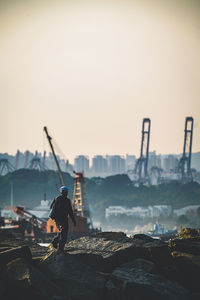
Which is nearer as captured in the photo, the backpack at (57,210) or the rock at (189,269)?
the rock at (189,269)

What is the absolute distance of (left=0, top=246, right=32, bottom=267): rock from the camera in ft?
42.4

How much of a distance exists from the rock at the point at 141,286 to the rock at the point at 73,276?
34 cm

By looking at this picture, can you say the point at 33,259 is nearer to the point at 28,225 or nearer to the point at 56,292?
the point at 56,292

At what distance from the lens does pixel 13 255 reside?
13008 millimetres

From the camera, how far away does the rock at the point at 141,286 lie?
39.7 ft

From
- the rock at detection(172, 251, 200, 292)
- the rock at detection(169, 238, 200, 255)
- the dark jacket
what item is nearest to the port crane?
the rock at detection(169, 238, 200, 255)

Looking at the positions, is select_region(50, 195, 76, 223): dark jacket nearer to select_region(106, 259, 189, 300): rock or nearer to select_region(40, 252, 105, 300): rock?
→ select_region(40, 252, 105, 300): rock

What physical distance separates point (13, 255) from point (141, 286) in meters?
3.46

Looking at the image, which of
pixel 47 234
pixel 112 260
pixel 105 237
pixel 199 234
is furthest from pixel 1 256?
pixel 47 234

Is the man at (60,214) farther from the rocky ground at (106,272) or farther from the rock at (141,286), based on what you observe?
the rock at (141,286)

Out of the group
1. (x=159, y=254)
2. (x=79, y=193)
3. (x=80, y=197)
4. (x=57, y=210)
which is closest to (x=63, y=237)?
(x=57, y=210)

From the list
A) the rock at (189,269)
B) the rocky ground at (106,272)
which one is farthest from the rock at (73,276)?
the rock at (189,269)

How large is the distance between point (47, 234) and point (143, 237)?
79.1 metres

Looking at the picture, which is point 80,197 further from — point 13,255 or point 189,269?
point 13,255
